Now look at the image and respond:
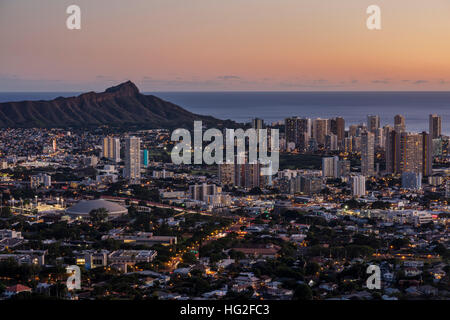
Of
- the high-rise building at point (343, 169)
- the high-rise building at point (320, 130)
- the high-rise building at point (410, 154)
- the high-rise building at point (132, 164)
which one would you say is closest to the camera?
the high-rise building at point (132, 164)

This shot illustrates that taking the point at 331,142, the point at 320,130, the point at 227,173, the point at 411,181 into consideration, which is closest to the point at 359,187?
the point at 411,181

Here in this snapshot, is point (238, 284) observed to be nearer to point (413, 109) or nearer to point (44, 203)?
point (44, 203)

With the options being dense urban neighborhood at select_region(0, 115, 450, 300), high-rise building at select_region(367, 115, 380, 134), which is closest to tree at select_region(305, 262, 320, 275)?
dense urban neighborhood at select_region(0, 115, 450, 300)

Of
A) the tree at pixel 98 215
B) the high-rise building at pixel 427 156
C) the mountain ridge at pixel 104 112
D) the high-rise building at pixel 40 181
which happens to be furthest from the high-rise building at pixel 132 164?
the mountain ridge at pixel 104 112

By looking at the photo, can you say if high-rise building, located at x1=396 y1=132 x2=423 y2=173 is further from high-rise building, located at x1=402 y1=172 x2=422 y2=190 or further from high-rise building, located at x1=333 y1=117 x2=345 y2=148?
high-rise building, located at x1=333 y1=117 x2=345 y2=148

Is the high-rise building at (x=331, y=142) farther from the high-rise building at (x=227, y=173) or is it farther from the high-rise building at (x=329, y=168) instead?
the high-rise building at (x=227, y=173)
